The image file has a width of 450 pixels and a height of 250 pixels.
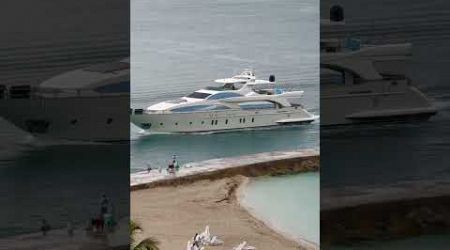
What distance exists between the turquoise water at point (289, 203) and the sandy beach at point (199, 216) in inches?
4.0

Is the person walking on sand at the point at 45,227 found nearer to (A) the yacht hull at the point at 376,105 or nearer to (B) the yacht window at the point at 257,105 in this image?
(A) the yacht hull at the point at 376,105

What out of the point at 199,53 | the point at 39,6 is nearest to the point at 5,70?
the point at 39,6

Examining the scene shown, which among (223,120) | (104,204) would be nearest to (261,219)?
(223,120)

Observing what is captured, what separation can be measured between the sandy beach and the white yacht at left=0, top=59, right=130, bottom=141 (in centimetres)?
337

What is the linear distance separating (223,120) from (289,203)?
1.01m

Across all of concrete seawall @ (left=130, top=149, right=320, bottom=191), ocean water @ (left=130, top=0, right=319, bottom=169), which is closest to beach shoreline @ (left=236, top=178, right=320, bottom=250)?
concrete seawall @ (left=130, top=149, right=320, bottom=191)

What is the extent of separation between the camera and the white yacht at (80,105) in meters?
5.03

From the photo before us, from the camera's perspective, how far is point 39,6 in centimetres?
496

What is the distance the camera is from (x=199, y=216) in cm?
881

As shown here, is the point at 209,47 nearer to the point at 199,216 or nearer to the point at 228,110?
the point at 228,110

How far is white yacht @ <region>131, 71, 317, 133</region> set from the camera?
8414 millimetres

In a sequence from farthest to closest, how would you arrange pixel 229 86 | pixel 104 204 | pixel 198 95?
pixel 229 86 → pixel 198 95 → pixel 104 204

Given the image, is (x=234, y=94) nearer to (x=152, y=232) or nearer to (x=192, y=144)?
(x=192, y=144)

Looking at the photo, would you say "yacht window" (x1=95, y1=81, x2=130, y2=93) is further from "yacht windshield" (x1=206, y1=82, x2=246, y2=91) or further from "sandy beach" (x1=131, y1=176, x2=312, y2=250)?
"sandy beach" (x1=131, y1=176, x2=312, y2=250)
